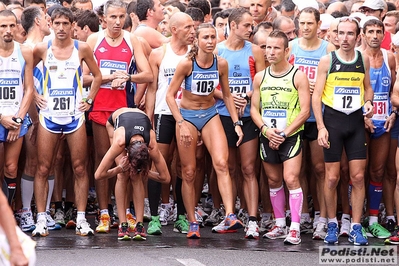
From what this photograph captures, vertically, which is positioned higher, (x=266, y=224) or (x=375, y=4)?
(x=375, y=4)

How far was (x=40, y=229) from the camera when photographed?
10828 millimetres

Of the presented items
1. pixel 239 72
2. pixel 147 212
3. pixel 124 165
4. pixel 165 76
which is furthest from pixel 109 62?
pixel 147 212

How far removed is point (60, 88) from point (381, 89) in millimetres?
3748

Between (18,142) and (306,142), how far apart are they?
3397 millimetres

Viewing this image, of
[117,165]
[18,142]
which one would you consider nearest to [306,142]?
[117,165]

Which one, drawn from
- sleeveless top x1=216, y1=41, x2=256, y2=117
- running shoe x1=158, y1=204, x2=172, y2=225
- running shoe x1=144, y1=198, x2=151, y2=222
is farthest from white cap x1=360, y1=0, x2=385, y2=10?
running shoe x1=144, y1=198, x2=151, y2=222

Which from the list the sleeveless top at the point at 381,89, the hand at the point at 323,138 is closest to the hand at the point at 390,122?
the sleeveless top at the point at 381,89

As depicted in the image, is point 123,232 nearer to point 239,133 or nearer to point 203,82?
point 239,133

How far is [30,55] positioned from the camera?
36.5 ft

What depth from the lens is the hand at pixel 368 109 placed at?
10.7 meters

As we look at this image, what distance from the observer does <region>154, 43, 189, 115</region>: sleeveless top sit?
11.5 m

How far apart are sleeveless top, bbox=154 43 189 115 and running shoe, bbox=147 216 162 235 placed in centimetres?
129

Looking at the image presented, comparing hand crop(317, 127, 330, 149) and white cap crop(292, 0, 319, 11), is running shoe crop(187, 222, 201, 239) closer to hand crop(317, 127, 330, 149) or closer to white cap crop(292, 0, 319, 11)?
hand crop(317, 127, 330, 149)

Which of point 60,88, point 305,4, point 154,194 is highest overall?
point 305,4
